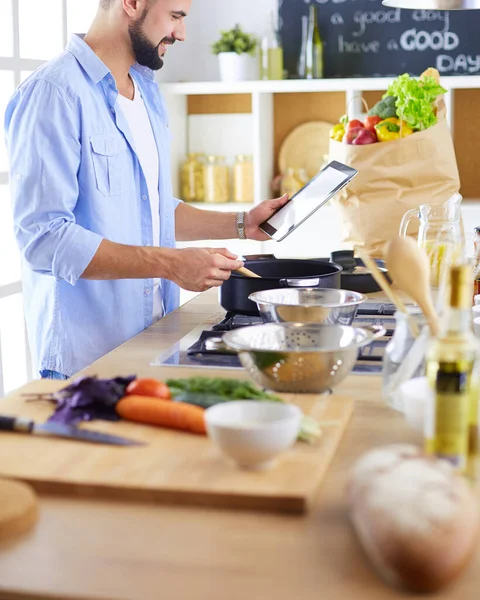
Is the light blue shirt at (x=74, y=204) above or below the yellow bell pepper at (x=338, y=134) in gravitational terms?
below

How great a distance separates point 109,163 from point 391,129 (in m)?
1.04

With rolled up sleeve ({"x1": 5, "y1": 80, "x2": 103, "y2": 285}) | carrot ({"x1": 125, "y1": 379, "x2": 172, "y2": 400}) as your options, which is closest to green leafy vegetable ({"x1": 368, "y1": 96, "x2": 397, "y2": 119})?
rolled up sleeve ({"x1": 5, "y1": 80, "x2": 103, "y2": 285})

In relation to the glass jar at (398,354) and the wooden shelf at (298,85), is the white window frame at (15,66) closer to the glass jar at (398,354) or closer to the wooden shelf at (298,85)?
the wooden shelf at (298,85)

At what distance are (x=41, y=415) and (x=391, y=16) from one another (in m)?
3.62

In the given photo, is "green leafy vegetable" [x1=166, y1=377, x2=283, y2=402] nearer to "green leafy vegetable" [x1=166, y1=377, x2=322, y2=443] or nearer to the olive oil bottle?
"green leafy vegetable" [x1=166, y1=377, x2=322, y2=443]

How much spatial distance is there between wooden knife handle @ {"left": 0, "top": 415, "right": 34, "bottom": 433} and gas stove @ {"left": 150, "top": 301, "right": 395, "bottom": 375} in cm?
46

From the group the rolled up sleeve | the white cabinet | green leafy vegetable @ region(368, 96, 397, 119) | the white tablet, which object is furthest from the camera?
the white cabinet

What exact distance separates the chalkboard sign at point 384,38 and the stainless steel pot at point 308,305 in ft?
9.24

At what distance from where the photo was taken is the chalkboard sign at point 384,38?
434 cm

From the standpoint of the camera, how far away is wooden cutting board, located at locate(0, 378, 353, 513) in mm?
993

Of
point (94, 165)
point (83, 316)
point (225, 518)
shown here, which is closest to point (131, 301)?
point (83, 316)

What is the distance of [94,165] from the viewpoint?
2.17 metres

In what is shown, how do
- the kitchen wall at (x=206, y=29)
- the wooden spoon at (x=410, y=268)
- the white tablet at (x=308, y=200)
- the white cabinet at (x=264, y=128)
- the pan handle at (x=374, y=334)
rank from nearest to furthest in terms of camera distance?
the wooden spoon at (x=410, y=268)
the pan handle at (x=374, y=334)
the white tablet at (x=308, y=200)
the white cabinet at (x=264, y=128)
the kitchen wall at (x=206, y=29)

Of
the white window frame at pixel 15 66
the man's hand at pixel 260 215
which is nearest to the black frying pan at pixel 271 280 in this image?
the man's hand at pixel 260 215
